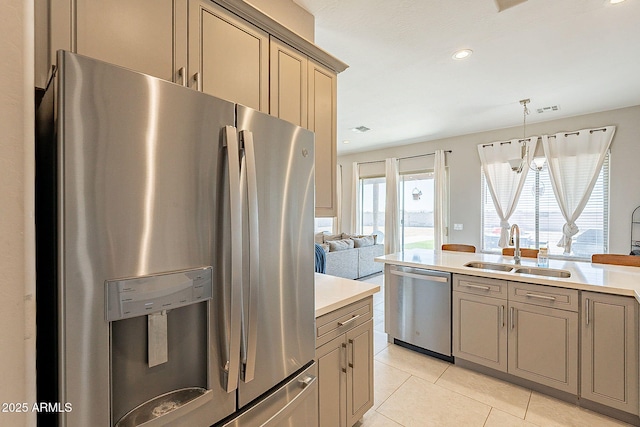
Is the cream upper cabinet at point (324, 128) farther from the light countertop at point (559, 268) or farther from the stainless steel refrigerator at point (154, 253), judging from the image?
the light countertop at point (559, 268)

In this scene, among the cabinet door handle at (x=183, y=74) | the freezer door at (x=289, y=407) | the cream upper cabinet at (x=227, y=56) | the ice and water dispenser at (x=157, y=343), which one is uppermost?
the cream upper cabinet at (x=227, y=56)

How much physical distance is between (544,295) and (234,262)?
2.43 metres

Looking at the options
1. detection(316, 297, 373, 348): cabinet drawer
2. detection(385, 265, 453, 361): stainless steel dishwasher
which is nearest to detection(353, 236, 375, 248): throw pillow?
detection(385, 265, 453, 361): stainless steel dishwasher

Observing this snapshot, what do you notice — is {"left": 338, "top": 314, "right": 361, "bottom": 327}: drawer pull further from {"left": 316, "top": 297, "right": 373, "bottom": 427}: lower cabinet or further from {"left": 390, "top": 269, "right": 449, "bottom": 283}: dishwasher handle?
{"left": 390, "top": 269, "right": 449, "bottom": 283}: dishwasher handle

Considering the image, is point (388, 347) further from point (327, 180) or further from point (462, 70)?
point (462, 70)

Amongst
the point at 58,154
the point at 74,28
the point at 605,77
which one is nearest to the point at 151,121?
the point at 58,154

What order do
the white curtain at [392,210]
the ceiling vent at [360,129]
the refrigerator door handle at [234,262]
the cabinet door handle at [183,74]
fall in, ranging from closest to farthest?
the refrigerator door handle at [234,262] → the cabinet door handle at [183,74] → the ceiling vent at [360,129] → the white curtain at [392,210]

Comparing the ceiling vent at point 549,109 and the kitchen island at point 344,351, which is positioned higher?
the ceiling vent at point 549,109

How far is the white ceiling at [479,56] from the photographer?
2.06 metres

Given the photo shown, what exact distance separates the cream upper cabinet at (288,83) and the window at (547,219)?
4781 millimetres

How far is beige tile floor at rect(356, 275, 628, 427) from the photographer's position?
1.96 metres

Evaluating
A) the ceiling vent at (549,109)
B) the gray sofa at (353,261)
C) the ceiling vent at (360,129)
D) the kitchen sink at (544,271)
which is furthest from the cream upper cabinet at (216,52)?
the ceiling vent at (549,109)

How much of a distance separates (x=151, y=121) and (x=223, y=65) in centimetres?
73

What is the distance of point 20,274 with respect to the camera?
0.51 meters
